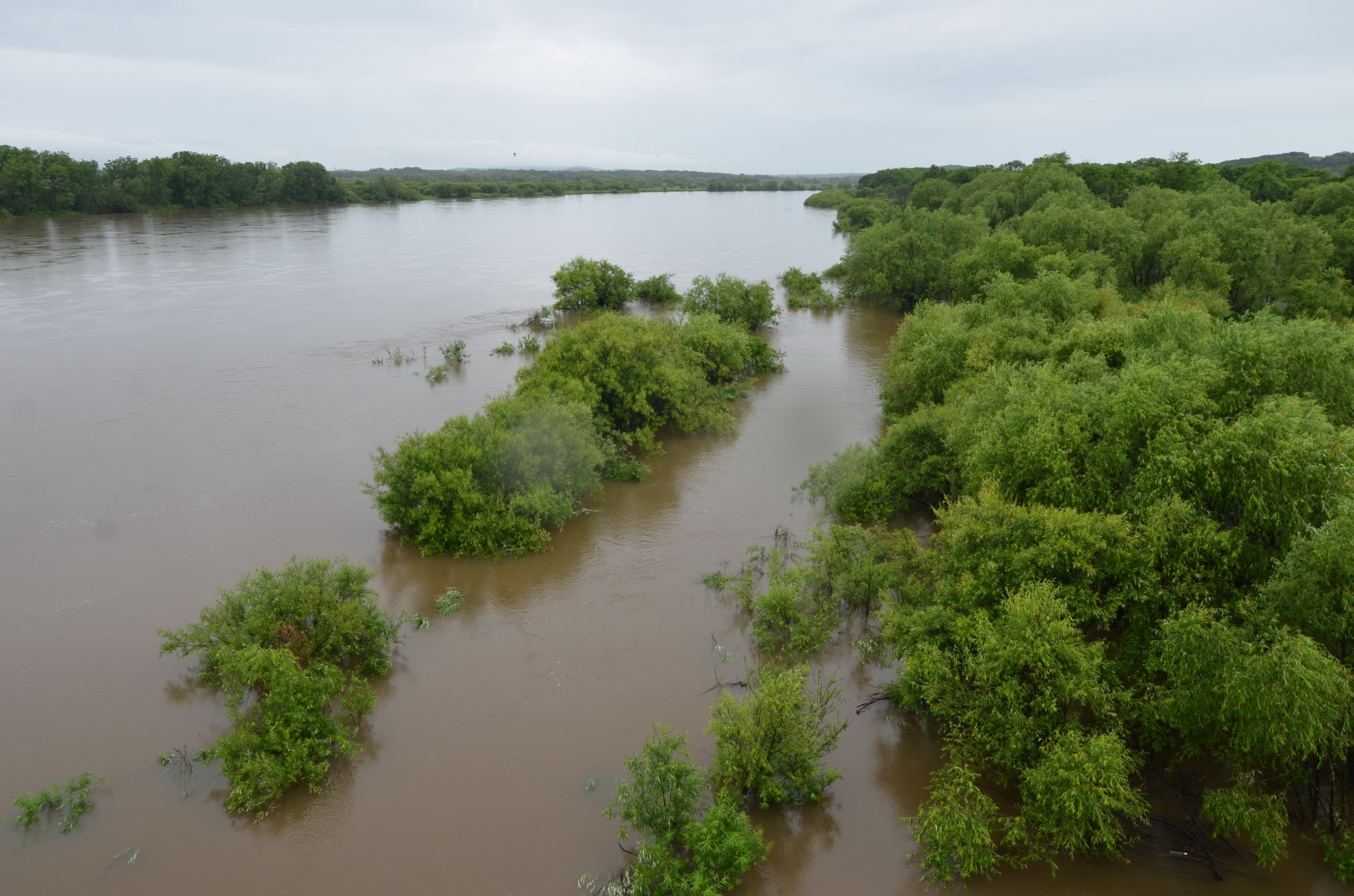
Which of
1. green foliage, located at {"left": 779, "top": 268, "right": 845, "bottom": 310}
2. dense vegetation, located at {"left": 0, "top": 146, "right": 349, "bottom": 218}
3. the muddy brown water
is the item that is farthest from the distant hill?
dense vegetation, located at {"left": 0, "top": 146, "right": 349, "bottom": 218}

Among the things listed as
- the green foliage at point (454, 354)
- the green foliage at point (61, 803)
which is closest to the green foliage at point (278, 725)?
the green foliage at point (61, 803)

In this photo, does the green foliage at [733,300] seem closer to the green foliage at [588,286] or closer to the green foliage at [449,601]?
the green foliage at [588,286]

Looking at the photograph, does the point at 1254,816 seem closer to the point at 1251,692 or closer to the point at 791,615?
the point at 1251,692

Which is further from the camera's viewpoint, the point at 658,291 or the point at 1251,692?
the point at 658,291

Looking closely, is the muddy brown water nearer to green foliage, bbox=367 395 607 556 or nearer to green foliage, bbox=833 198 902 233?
green foliage, bbox=367 395 607 556

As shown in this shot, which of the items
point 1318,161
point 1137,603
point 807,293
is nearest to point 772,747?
point 1137,603
